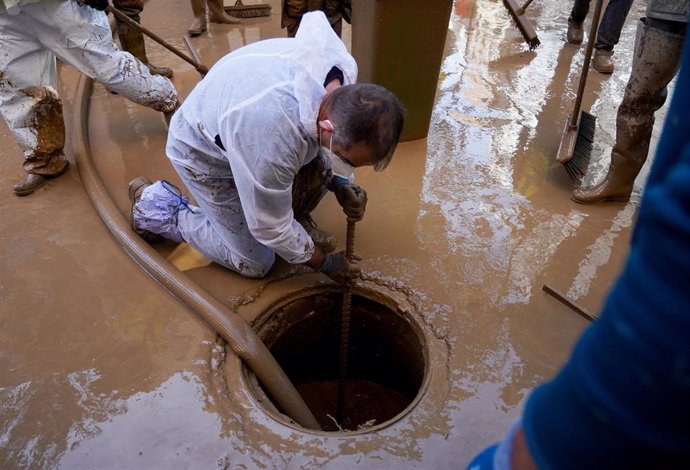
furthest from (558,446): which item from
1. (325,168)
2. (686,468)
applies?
(325,168)

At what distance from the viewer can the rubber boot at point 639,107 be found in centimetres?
226

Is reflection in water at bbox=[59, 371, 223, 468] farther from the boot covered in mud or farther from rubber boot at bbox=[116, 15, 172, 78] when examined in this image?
rubber boot at bbox=[116, 15, 172, 78]

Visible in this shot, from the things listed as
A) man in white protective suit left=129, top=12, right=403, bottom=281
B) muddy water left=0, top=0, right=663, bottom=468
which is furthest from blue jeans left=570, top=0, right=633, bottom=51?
man in white protective suit left=129, top=12, right=403, bottom=281

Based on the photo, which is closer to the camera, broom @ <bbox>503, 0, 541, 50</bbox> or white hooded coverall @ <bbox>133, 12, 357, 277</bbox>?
white hooded coverall @ <bbox>133, 12, 357, 277</bbox>

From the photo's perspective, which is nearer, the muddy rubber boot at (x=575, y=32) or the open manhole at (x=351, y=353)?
the open manhole at (x=351, y=353)

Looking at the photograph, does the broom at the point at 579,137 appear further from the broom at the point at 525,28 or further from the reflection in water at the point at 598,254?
the broom at the point at 525,28

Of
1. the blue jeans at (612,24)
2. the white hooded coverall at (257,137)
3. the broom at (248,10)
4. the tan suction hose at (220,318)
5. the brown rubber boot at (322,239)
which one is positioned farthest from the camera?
the broom at (248,10)

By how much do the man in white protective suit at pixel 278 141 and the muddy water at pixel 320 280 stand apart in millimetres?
222

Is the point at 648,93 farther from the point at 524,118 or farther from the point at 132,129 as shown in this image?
the point at 132,129

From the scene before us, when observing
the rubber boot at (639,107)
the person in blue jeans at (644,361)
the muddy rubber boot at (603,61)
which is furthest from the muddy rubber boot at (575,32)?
the person in blue jeans at (644,361)

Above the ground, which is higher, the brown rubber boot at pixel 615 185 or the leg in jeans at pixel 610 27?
the leg in jeans at pixel 610 27

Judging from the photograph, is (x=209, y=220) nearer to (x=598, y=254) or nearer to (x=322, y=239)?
(x=322, y=239)

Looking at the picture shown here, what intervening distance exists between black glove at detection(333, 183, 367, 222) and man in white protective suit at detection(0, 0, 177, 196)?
5.54 ft

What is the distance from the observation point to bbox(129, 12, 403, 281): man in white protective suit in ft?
5.56
